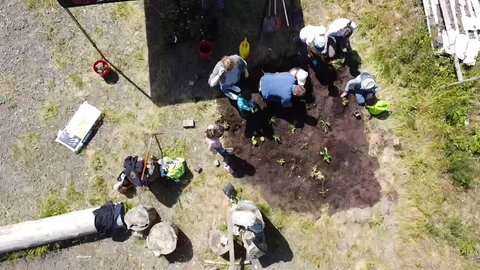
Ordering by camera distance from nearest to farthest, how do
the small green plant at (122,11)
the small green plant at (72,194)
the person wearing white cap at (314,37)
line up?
1. the person wearing white cap at (314,37)
2. the small green plant at (72,194)
3. the small green plant at (122,11)

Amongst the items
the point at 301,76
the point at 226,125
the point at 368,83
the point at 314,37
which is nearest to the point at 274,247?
the point at 226,125

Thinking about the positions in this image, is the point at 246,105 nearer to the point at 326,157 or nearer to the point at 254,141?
the point at 254,141

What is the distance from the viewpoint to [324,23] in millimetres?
10070

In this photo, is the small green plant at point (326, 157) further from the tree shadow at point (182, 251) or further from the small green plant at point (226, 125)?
the tree shadow at point (182, 251)

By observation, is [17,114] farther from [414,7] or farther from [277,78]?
[414,7]

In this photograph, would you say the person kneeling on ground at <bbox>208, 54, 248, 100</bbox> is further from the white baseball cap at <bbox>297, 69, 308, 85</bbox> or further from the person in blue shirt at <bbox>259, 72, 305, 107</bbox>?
the white baseball cap at <bbox>297, 69, 308, 85</bbox>

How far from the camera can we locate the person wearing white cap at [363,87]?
30.6 ft

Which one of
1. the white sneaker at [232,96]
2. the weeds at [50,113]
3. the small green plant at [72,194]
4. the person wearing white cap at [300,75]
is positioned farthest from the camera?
the weeds at [50,113]

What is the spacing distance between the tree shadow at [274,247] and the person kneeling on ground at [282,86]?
7.71ft

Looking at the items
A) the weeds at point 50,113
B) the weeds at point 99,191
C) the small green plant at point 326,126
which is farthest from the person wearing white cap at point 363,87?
the weeds at point 50,113

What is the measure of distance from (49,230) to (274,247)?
449cm

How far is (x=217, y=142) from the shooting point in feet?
30.1

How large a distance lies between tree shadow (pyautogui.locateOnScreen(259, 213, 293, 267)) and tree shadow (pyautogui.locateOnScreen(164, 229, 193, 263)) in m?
1.45

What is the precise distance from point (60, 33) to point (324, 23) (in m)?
5.64
